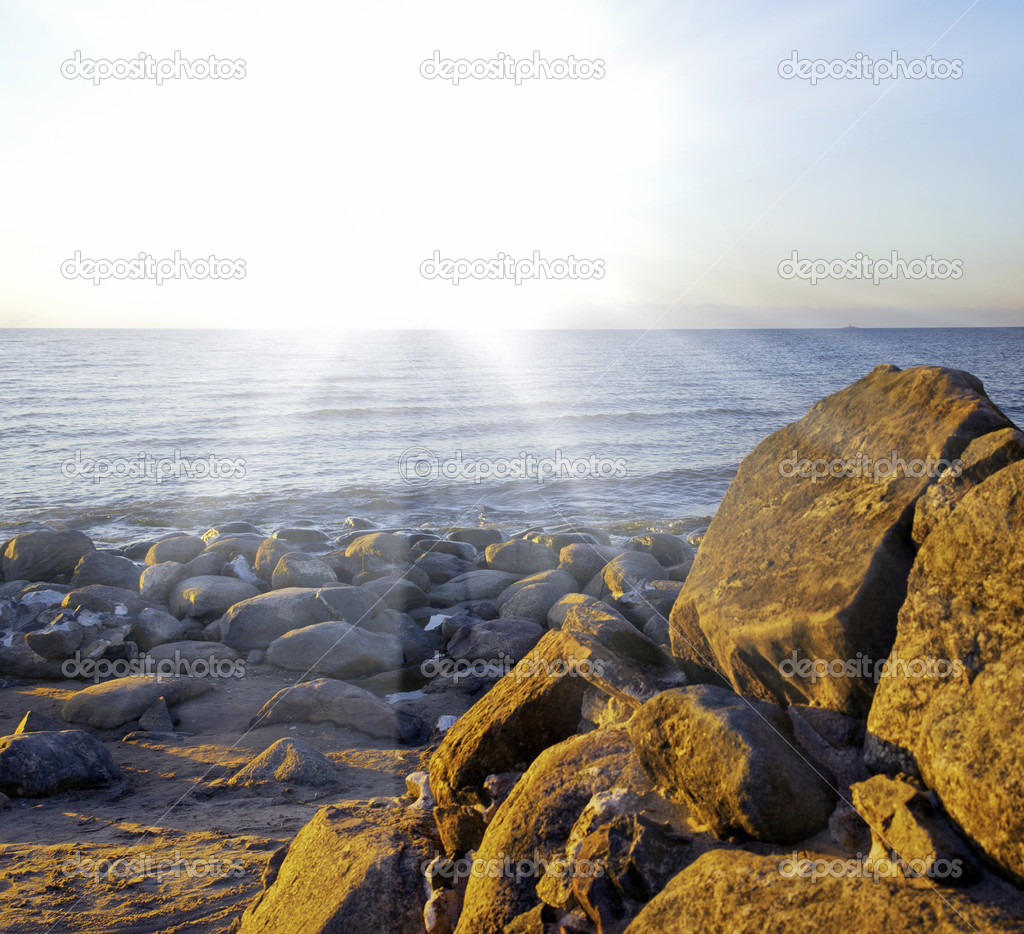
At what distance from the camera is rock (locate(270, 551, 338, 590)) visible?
11125 millimetres

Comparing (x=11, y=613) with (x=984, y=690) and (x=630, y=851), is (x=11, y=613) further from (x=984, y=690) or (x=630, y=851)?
(x=984, y=690)

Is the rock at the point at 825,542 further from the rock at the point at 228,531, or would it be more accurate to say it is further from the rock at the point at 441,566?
the rock at the point at 228,531

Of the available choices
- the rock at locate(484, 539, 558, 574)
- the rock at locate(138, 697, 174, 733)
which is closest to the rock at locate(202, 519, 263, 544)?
the rock at locate(484, 539, 558, 574)

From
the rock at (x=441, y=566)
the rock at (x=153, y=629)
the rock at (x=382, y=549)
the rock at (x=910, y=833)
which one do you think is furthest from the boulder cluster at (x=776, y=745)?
the rock at (x=441, y=566)

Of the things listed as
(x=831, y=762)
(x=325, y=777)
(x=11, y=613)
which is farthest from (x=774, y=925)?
(x=11, y=613)

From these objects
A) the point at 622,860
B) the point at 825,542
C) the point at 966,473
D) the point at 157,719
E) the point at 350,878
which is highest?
the point at 966,473

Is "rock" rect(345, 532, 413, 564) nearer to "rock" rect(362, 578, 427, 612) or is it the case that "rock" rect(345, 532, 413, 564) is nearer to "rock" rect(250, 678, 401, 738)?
"rock" rect(362, 578, 427, 612)

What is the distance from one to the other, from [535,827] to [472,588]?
312 inches

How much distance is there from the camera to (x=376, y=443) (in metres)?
27.7

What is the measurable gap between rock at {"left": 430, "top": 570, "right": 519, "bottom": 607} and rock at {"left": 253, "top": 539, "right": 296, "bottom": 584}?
2471 mm

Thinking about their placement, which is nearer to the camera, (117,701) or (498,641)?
(117,701)

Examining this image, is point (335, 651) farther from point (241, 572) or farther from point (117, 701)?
point (241, 572)

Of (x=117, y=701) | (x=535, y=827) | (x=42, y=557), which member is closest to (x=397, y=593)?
(x=117, y=701)

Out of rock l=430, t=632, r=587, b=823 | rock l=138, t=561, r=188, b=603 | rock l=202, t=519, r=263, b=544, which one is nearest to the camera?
rock l=430, t=632, r=587, b=823
